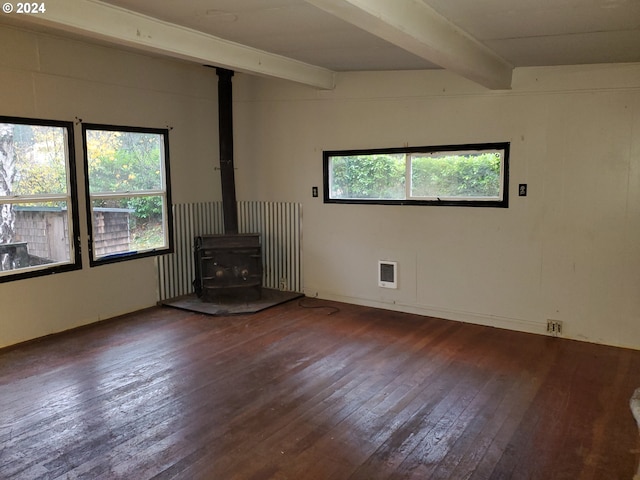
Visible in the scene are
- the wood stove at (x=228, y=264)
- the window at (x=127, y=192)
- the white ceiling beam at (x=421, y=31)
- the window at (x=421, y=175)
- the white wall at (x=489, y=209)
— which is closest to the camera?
the white ceiling beam at (x=421, y=31)

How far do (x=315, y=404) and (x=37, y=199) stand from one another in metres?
3.12

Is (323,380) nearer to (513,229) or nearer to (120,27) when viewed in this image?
(513,229)

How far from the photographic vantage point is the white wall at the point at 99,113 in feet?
14.2

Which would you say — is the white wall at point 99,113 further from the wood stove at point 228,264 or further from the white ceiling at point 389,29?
the white ceiling at point 389,29

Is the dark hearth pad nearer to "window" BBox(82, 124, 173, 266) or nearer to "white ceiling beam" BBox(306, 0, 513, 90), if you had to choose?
"window" BBox(82, 124, 173, 266)

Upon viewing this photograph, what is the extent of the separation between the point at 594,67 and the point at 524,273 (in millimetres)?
1850

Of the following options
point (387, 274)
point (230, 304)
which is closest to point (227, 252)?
point (230, 304)

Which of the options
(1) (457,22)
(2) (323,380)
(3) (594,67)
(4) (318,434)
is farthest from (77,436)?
(3) (594,67)

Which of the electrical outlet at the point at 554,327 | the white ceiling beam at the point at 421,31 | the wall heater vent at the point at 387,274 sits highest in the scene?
the white ceiling beam at the point at 421,31

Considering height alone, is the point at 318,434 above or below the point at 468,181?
below

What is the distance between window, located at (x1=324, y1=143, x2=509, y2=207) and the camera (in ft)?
15.5

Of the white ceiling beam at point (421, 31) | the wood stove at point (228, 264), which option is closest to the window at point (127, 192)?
the wood stove at point (228, 264)

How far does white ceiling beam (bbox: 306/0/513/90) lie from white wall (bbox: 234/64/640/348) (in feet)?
2.79

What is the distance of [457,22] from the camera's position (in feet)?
9.94
